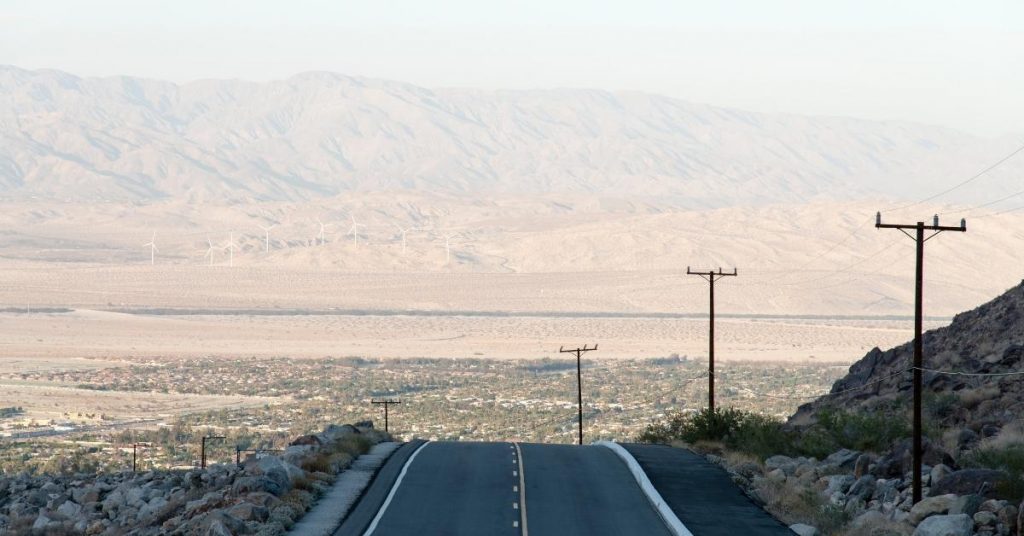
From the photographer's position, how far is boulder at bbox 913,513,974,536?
25.4 meters

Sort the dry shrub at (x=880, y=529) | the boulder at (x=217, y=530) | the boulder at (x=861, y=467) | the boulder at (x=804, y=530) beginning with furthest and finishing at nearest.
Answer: the boulder at (x=861, y=467) → the boulder at (x=804, y=530) → the boulder at (x=217, y=530) → the dry shrub at (x=880, y=529)

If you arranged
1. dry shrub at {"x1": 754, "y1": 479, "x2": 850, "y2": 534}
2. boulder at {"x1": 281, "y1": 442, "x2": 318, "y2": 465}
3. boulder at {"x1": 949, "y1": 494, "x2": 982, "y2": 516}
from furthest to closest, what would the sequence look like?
1. boulder at {"x1": 281, "y1": 442, "x2": 318, "y2": 465}
2. dry shrub at {"x1": 754, "y1": 479, "x2": 850, "y2": 534}
3. boulder at {"x1": 949, "y1": 494, "x2": 982, "y2": 516}

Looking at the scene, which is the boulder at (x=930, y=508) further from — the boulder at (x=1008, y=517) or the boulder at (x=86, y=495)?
the boulder at (x=86, y=495)

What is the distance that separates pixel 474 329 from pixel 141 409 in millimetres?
70425

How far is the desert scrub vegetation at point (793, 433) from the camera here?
39.8 m

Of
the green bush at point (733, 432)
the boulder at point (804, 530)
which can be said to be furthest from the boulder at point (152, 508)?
the green bush at point (733, 432)

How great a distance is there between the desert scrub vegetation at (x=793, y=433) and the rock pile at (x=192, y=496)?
10.6m

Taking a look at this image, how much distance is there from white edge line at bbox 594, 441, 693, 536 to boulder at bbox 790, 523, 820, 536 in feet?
6.87

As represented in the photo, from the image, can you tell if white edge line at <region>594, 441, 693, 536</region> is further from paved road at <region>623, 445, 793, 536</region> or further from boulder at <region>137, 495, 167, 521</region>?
boulder at <region>137, 495, 167, 521</region>

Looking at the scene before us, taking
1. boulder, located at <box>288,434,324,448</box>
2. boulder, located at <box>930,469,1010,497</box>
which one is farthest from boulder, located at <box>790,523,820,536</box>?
boulder, located at <box>288,434,324,448</box>

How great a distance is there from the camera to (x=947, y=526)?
25562 mm

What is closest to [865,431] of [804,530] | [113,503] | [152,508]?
[804,530]

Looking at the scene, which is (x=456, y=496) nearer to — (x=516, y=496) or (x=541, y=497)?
(x=516, y=496)

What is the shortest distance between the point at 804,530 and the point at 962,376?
18.4 meters
